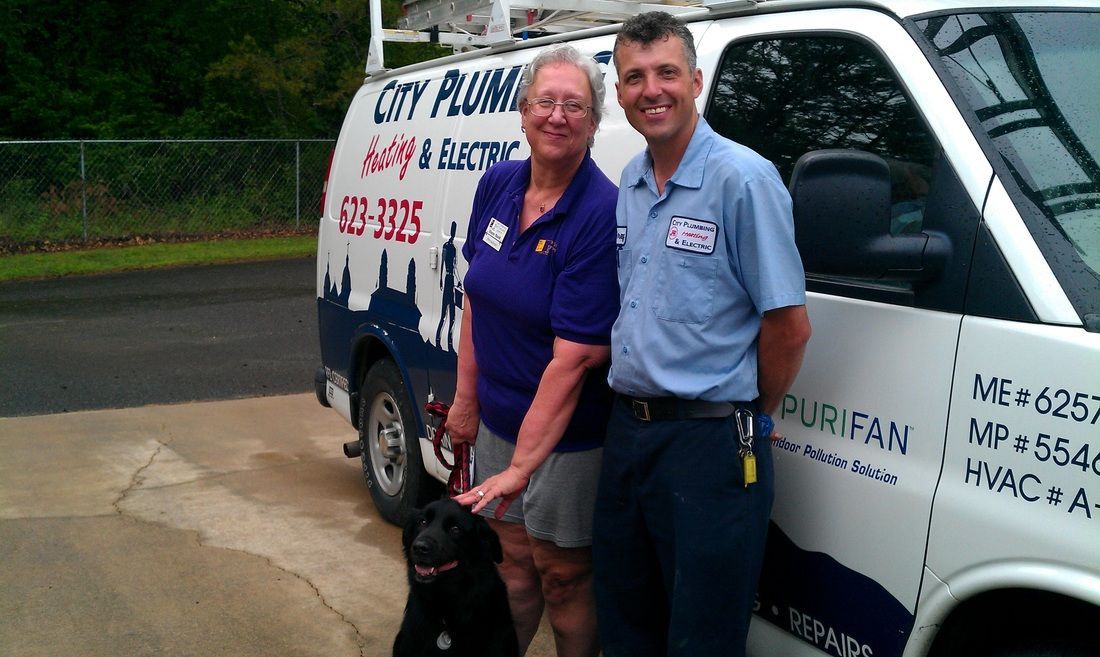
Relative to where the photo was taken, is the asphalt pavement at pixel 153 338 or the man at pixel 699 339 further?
the asphalt pavement at pixel 153 338

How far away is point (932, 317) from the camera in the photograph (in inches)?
104

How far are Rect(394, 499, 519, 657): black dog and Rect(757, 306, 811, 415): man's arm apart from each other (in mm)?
1018

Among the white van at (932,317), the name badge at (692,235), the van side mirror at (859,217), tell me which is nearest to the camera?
the white van at (932,317)

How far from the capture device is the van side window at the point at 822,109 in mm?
2801

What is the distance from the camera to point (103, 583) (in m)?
4.93

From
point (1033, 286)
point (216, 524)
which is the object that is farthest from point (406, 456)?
point (1033, 286)

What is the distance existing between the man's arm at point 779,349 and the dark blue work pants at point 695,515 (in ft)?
0.49

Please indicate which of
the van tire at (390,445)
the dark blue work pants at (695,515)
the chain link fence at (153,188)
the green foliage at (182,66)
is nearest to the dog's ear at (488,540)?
the dark blue work pants at (695,515)

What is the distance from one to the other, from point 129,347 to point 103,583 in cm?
594

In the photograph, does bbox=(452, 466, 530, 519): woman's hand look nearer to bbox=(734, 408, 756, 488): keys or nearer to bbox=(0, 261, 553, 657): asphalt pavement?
bbox=(734, 408, 756, 488): keys

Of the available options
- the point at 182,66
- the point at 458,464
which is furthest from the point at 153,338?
the point at 182,66

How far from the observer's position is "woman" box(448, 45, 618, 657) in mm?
3072

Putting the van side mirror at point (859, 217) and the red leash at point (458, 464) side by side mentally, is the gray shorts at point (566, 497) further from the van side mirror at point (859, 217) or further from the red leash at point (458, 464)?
the van side mirror at point (859, 217)

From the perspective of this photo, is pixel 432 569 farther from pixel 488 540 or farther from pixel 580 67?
pixel 580 67
